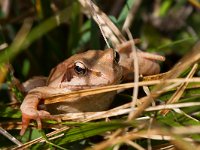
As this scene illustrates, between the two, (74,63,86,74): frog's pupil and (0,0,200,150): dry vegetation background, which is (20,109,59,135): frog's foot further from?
(74,63,86,74): frog's pupil

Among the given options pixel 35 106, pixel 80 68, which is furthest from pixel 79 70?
pixel 35 106

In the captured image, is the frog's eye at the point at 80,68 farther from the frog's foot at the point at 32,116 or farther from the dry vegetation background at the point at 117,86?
the frog's foot at the point at 32,116

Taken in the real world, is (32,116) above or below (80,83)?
below

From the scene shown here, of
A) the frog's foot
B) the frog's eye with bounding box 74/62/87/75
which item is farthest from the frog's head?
the frog's foot

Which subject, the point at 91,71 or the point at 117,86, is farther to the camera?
the point at 91,71

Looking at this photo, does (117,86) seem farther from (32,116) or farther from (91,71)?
(32,116)

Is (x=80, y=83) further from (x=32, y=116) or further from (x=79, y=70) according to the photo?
(x=32, y=116)
